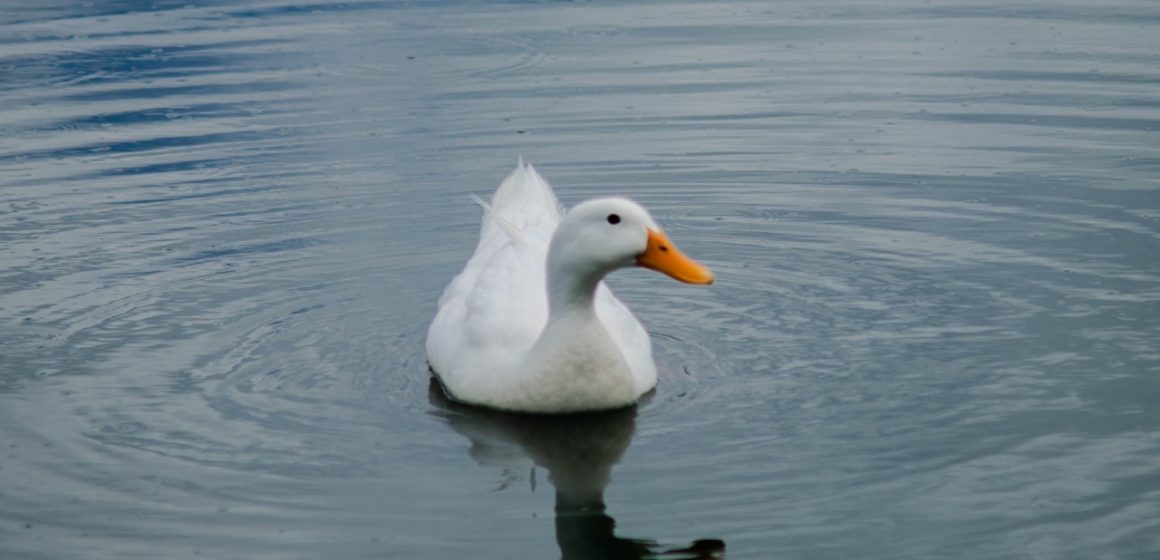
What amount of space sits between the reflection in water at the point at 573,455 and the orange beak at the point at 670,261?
858 millimetres

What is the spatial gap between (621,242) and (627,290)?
2960mm

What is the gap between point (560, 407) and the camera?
9953mm

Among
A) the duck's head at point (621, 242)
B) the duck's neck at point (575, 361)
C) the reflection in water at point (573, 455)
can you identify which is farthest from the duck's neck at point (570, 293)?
the reflection in water at point (573, 455)

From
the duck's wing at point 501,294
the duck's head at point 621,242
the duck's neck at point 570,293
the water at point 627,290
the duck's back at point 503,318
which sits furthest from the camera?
the duck's wing at point 501,294

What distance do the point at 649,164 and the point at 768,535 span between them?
8295mm

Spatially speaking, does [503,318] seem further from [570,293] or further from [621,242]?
[621,242]

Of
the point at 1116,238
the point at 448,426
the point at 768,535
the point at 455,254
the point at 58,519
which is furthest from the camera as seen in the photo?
the point at 455,254

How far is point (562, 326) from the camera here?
989cm

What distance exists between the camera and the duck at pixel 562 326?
A: 962 centimetres

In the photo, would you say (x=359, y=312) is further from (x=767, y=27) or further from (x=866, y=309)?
(x=767, y=27)

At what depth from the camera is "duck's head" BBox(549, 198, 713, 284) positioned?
9.58m

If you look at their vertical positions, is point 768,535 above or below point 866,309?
below

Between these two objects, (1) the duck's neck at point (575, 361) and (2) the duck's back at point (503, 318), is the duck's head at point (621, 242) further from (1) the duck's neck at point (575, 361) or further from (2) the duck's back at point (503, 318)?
(2) the duck's back at point (503, 318)

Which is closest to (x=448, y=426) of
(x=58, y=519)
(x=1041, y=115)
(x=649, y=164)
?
(x=58, y=519)
